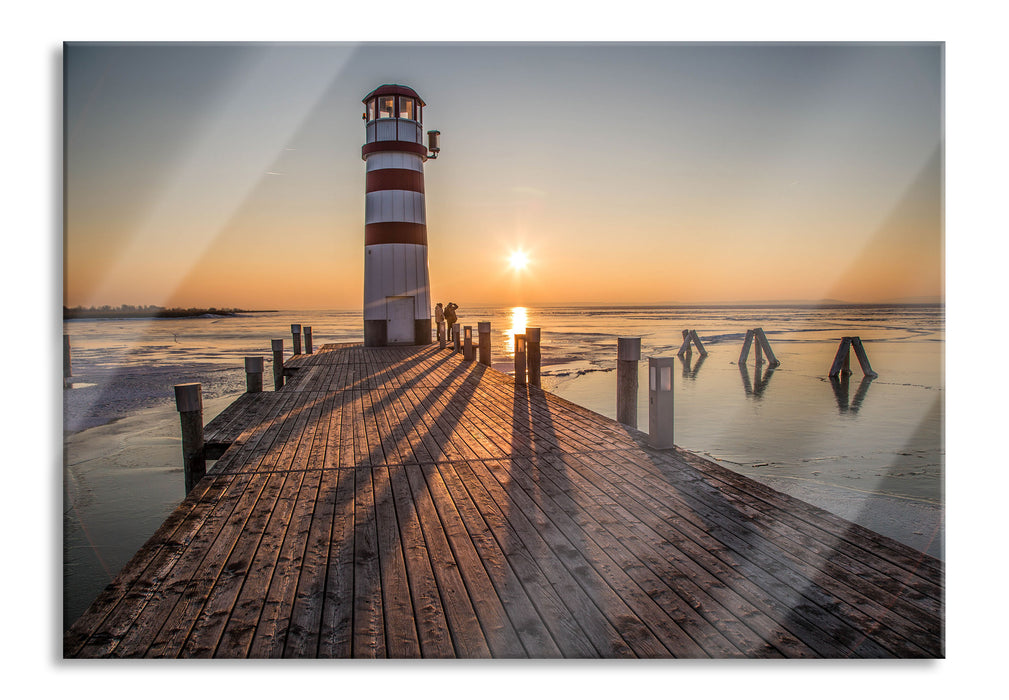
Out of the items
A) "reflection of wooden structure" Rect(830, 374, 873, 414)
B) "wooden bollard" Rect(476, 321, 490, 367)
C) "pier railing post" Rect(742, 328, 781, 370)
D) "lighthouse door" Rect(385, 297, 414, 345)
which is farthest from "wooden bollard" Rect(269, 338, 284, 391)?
"pier railing post" Rect(742, 328, 781, 370)

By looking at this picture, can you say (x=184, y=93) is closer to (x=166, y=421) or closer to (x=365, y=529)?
(x=365, y=529)

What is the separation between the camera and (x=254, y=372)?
34.3 ft

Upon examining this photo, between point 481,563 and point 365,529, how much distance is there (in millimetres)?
867

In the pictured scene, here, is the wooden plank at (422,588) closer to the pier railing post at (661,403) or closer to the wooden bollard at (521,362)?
the pier railing post at (661,403)

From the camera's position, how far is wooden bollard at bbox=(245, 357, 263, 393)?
10281 mm

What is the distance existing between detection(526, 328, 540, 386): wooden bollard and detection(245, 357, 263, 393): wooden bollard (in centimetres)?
482

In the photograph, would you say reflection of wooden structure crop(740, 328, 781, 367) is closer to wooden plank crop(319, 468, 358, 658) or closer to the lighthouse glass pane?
the lighthouse glass pane

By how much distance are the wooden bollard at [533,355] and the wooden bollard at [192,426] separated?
5395 millimetres

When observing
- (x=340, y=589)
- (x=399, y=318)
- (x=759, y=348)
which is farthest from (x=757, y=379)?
(x=340, y=589)

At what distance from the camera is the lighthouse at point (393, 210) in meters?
17.1

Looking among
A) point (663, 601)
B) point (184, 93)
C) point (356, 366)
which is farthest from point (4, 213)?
point (356, 366)

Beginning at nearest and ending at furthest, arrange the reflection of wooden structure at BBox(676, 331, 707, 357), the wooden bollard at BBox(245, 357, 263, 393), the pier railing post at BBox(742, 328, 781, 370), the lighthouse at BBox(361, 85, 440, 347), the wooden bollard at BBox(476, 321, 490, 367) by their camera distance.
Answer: the wooden bollard at BBox(245, 357, 263, 393) < the wooden bollard at BBox(476, 321, 490, 367) < the lighthouse at BBox(361, 85, 440, 347) < the pier railing post at BBox(742, 328, 781, 370) < the reflection of wooden structure at BBox(676, 331, 707, 357)

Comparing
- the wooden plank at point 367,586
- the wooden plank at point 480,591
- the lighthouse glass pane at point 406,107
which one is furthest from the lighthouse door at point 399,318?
the wooden plank at point 480,591
